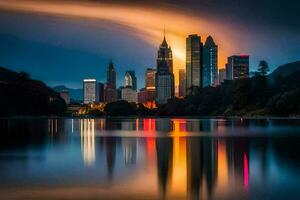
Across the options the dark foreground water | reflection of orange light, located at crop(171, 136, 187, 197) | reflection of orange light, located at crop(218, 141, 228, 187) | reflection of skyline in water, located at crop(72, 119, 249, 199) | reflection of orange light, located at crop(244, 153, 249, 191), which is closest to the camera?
the dark foreground water

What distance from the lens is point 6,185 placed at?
21562 mm

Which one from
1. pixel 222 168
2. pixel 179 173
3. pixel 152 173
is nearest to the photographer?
pixel 179 173

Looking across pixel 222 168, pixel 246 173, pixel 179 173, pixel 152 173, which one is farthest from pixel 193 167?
pixel 246 173

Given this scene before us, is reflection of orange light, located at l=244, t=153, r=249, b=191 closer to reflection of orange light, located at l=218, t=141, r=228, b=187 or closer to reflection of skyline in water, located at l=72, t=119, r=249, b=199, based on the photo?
→ reflection of skyline in water, located at l=72, t=119, r=249, b=199

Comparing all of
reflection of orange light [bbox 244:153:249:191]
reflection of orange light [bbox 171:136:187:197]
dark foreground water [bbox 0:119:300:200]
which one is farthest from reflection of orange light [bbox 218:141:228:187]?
reflection of orange light [bbox 171:136:187:197]

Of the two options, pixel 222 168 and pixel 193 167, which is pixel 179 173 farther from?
pixel 222 168

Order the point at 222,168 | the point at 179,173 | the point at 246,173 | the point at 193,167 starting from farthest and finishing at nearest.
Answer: the point at 193,167, the point at 222,168, the point at 179,173, the point at 246,173

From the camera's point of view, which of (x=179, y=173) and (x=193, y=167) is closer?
(x=179, y=173)

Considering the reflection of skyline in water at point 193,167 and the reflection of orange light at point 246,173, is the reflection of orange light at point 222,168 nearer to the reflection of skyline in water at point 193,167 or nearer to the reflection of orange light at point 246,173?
the reflection of skyline in water at point 193,167

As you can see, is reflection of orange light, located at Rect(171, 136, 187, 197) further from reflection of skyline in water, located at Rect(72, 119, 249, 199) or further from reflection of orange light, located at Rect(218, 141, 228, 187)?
reflection of orange light, located at Rect(218, 141, 228, 187)

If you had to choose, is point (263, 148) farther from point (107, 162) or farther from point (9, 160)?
point (9, 160)

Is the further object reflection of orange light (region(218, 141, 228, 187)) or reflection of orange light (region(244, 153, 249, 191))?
reflection of orange light (region(218, 141, 228, 187))

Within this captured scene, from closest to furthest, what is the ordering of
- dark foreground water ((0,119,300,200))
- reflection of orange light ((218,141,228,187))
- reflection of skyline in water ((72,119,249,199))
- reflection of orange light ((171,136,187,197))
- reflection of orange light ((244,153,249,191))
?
dark foreground water ((0,119,300,200))
reflection of orange light ((171,136,187,197))
reflection of skyline in water ((72,119,249,199))
reflection of orange light ((244,153,249,191))
reflection of orange light ((218,141,228,187))

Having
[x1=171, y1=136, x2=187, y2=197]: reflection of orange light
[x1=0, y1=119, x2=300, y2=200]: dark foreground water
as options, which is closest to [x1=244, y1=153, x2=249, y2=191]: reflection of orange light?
→ [x1=0, y1=119, x2=300, y2=200]: dark foreground water
